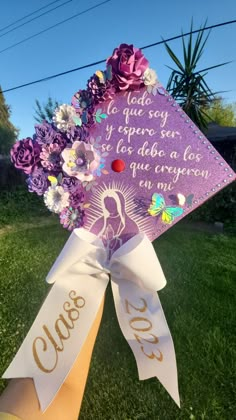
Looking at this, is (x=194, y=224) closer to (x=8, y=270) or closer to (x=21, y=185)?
(x=8, y=270)

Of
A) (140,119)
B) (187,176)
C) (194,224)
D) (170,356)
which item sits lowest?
(194,224)

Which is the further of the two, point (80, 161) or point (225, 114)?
point (225, 114)

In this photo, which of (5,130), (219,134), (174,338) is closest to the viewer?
(174,338)

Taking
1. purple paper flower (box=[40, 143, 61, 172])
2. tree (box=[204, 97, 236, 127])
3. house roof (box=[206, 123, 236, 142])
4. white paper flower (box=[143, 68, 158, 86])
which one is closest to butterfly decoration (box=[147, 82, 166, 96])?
white paper flower (box=[143, 68, 158, 86])

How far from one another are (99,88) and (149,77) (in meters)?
0.15

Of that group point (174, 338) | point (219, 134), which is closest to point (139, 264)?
point (174, 338)

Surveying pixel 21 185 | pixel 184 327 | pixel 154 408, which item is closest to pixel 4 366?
pixel 154 408

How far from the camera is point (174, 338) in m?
1.83

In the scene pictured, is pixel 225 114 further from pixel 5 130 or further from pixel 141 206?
pixel 141 206

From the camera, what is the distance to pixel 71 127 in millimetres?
935

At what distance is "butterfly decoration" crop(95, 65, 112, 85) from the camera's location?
3.01ft

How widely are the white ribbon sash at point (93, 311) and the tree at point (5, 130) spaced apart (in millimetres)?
Answer: 23456

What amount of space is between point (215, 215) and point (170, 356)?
4.86 meters

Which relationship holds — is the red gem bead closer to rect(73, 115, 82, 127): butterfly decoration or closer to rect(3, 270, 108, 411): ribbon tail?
rect(73, 115, 82, 127): butterfly decoration
